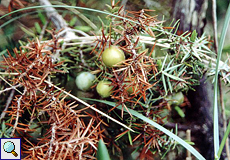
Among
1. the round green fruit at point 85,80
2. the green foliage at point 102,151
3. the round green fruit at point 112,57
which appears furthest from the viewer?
the round green fruit at point 85,80

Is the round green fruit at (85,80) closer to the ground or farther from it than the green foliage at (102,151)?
farther from it

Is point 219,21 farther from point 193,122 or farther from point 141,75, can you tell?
point 141,75

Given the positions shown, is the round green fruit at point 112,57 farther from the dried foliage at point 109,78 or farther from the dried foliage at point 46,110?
the dried foliage at point 46,110

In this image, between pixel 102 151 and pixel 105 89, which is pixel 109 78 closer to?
pixel 105 89

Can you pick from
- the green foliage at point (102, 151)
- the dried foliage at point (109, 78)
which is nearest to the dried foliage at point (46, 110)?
the dried foliage at point (109, 78)

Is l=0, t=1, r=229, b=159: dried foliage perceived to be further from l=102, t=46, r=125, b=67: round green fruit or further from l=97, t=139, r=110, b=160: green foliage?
l=97, t=139, r=110, b=160: green foliage

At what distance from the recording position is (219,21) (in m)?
0.90

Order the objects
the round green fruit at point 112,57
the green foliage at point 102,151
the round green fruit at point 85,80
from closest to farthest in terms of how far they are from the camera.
Answer: the green foliage at point 102,151, the round green fruit at point 112,57, the round green fruit at point 85,80

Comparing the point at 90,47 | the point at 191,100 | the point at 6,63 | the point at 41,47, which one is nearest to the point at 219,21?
the point at 191,100

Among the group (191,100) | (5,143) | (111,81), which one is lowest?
(5,143)

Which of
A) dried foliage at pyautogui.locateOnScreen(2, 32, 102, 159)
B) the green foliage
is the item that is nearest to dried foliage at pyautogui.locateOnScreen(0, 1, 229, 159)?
dried foliage at pyautogui.locateOnScreen(2, 32, 102, 159)

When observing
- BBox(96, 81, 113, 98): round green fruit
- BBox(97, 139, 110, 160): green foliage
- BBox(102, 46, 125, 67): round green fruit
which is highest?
BBox(102, 46, 125, 67): round green fruit

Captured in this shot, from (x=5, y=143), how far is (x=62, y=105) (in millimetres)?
211

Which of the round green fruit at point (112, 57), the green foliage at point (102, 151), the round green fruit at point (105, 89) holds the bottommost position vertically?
the green foliage at point (102, 151)
